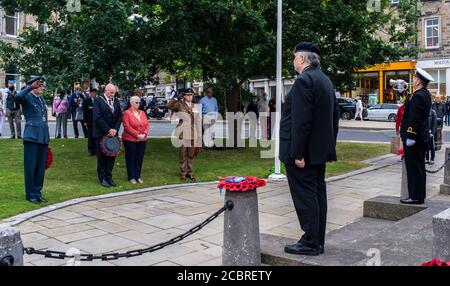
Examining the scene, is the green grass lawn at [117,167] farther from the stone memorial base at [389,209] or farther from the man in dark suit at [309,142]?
the man in dark suit at [309,142]

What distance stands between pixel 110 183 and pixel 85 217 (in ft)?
8.49

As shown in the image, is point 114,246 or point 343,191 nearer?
point 114,246

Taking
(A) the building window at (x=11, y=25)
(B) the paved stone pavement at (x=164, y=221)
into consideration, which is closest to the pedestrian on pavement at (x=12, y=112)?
(B) the paved stone pavement at (x=164, y=221)

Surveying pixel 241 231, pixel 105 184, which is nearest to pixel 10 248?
pixel 241 231

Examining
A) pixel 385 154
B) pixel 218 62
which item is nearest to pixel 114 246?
pixel 218 62

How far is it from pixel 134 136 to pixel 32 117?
2.33 m

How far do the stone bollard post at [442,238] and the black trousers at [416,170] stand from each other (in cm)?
340

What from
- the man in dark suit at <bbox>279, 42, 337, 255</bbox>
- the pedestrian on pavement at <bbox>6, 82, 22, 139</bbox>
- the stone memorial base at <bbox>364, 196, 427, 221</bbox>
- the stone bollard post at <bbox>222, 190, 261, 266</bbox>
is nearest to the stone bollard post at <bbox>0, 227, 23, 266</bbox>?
the stone bollard post at <bbox>222, 190, 261, 266</bbox>

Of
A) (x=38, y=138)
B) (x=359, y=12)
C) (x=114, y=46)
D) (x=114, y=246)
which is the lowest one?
(x=114, y=246)

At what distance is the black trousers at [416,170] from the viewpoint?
732cm

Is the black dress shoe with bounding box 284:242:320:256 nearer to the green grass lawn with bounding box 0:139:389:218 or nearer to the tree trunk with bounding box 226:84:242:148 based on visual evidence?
the green grass lawn with bounding box 0:139:389:218
